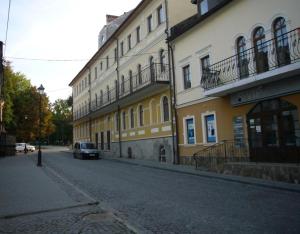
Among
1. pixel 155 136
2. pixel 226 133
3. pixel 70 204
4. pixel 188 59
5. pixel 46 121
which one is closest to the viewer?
pixel 70 204

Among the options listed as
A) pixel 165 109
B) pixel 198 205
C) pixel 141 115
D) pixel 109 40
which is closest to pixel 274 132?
pixel 198 205

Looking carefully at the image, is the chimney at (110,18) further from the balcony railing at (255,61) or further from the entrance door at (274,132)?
the entrance door at (274,132)

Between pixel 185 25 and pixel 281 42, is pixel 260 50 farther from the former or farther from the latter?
pixel 185 25

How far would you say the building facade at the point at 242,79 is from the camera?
13.7m

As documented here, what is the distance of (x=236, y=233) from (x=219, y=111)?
11.9 m

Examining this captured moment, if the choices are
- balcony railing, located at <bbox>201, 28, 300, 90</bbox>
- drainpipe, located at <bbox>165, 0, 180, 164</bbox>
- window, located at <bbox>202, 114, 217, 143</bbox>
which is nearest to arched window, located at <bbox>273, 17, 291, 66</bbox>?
balcony railing, located at <bbox>201, 28, 300, 90</bbox>

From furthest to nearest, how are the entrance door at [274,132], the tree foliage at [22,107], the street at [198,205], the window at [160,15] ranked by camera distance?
the tree foliage at [22,107] < the window at [160,15] < the entrance door at [274,132] < the street at [198,205]

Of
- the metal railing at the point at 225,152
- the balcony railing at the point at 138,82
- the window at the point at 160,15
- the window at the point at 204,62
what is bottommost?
the metal railing at the point at 225,152

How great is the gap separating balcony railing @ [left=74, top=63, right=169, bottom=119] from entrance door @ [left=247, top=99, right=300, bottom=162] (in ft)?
27.5

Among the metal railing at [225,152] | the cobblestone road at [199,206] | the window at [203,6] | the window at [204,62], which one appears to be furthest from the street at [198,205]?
the window at [203,6]

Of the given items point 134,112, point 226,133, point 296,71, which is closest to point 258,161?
point 226,133

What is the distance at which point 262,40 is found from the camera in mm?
15203

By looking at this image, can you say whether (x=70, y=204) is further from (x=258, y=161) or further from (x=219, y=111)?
(x=219, y=111)

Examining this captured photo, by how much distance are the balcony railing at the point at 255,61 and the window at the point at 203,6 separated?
3720 millimetres
